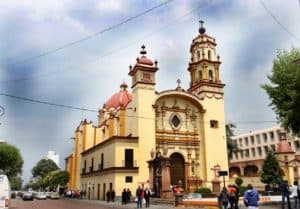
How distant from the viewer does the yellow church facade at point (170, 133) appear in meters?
37.1

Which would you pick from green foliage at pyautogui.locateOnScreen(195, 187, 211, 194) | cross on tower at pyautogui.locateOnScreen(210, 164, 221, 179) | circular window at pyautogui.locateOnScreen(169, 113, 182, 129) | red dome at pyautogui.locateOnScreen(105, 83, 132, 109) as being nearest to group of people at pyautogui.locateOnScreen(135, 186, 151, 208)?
green foliage at pyautogui.locateOnScreen(195, 187, 211, 194)

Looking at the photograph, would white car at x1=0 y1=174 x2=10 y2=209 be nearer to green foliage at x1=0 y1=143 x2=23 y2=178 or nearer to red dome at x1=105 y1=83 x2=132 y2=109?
red dome at x1=105 y1=83 x2=132 y2=109

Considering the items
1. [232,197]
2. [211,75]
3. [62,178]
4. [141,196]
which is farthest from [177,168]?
[62,178]

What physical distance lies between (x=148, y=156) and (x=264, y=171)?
18980 mm

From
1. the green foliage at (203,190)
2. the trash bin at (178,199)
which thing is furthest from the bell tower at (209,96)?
the trash bin at (178,199)

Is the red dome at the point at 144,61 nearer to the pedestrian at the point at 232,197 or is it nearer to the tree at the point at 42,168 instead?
the pedestrian at the point at 232,197

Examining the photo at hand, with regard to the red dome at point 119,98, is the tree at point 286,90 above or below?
below

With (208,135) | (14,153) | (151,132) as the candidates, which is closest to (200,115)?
(208,135)

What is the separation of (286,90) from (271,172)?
27778mm

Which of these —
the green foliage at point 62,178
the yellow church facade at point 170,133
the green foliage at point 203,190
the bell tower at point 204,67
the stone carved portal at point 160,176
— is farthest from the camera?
the green foliage at point 62,178

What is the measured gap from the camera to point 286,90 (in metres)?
23.0

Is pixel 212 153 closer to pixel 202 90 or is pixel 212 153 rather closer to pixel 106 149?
pixel 202 90

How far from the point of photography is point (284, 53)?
25.3 m

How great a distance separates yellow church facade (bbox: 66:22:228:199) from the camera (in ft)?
122
